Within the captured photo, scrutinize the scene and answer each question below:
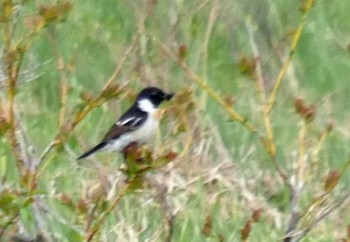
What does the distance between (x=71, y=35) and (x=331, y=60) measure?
1584 mm

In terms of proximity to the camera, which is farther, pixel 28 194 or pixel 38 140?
pixel 38 140

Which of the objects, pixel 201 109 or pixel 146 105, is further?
pixel 201 109

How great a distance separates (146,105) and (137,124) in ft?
0.51

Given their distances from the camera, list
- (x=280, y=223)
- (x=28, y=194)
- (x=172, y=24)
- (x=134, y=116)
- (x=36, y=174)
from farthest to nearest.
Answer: (x=172, y=24), (x=280, y=223), (x=134, y=116), (x=36, y=174), (x=28, y=194)

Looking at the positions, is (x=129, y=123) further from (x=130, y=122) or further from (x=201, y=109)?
(x=201, y=109)

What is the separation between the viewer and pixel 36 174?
3104 mm

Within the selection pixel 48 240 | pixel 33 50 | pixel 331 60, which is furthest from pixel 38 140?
pixel 48 240

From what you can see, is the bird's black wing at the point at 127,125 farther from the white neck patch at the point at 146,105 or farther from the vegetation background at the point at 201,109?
the vegetation background at the point at 201,109

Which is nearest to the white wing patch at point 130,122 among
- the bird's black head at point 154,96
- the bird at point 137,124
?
the bird at point 137,124

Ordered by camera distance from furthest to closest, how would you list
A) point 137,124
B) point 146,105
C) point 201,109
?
point 201,109
point 146,105
point 137,124

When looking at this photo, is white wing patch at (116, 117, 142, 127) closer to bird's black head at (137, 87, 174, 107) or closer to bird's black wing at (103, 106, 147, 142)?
bird's black wing at (103, 106, 147, 142)

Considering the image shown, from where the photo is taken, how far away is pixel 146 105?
5.17 meters

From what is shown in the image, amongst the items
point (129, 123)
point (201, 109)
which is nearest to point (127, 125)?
point (129, 123)

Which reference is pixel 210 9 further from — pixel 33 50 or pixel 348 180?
pixel 348 180
